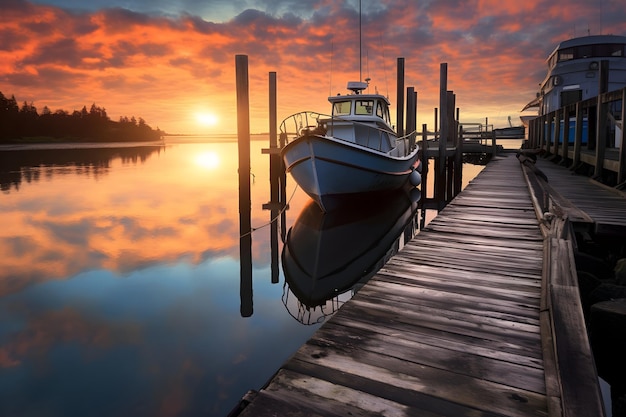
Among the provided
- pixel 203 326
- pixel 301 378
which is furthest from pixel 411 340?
pixel 203 326

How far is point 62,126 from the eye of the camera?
11375 cm

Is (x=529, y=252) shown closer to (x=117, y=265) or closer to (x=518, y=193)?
(x=518, y=193)

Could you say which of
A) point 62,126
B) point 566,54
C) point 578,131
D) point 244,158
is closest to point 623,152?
point 578,131

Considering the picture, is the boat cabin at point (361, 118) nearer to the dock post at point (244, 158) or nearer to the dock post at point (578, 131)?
the dock post at point (244, 158)

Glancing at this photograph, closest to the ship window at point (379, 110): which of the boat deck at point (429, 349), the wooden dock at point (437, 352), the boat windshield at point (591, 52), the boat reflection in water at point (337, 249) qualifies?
the boat reflection in water at point (337, 249)

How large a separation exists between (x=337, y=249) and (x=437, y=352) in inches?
286

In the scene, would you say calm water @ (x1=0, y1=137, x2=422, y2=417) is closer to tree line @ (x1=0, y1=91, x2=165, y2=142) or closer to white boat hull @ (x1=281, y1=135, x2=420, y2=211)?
white boat hull @ (x1=281, y1=135, x2=420, y2=211)

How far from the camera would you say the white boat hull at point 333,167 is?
1208 cm

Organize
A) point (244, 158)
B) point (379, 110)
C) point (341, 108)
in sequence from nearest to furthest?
point (379, 110) < point (341, 108) < point (244, 158)

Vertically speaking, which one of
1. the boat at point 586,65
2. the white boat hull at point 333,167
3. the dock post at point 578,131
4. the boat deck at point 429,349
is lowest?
the boat deck at point 429,349

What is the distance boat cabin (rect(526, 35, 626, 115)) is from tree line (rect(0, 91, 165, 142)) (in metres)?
104

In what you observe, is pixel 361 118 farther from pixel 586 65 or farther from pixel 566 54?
pixel 566 54

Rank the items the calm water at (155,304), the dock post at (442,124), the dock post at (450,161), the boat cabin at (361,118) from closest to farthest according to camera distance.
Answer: the calm water at (155,304)
the boat cabin at (361,118)
the dock post at (442,124)
the dock post at (450,161)

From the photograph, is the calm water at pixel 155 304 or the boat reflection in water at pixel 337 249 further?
the boat reflection in water at pixel 337 249
